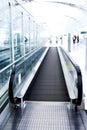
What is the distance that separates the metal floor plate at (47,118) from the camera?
393cm

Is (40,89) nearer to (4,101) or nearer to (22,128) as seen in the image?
(4,101)

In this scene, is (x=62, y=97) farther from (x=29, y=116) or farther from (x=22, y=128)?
(x=22, y=128)

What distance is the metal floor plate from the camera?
393cm

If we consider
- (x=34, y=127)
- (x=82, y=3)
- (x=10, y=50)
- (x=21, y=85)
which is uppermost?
(x=82, y=3)

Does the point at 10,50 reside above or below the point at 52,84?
above

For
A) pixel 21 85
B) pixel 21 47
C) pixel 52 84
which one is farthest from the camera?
pixel 21 47

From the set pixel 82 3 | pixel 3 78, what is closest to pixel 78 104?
pixel 3 78

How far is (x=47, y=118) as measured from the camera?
440 centimetres

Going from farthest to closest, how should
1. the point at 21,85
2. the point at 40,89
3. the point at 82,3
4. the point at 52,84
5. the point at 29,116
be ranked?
the point at 82,3, the point at 52,84, the point at 40,89, the point at 21,85, the point at 29,116

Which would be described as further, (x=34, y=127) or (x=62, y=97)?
(x=62, y=97)

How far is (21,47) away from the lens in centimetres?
1099

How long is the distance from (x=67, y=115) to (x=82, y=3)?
56.8 ft

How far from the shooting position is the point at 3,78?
633 centimetres

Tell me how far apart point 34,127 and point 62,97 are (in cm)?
247
